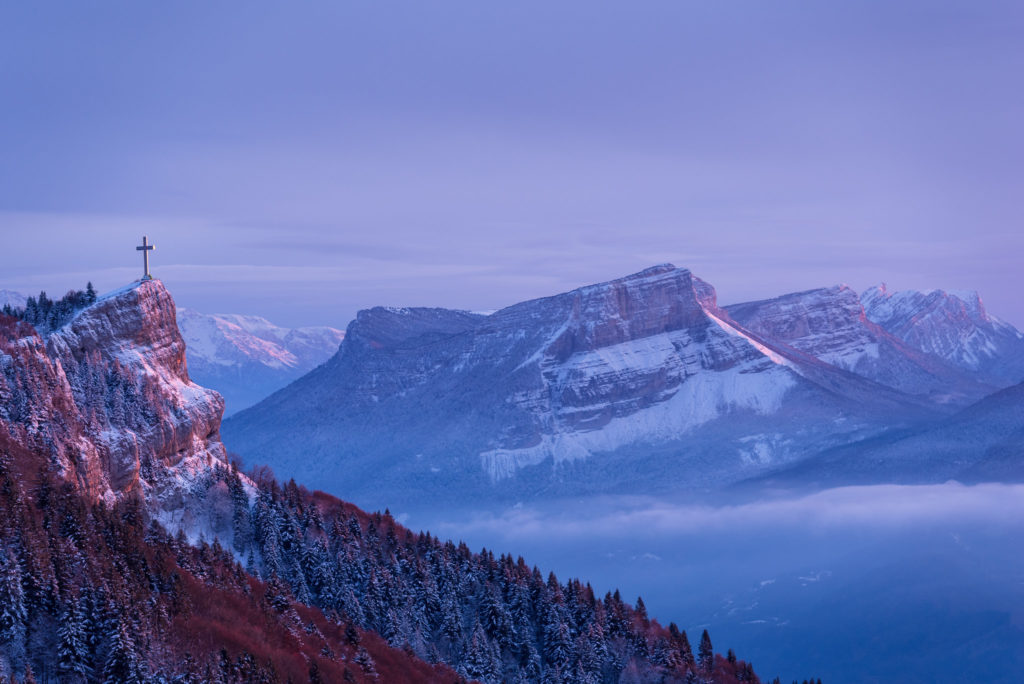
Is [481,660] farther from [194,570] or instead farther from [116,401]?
[116,401]

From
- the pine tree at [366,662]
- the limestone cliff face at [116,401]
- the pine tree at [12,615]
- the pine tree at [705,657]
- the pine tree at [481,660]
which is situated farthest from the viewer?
the pine tree at [705,657]

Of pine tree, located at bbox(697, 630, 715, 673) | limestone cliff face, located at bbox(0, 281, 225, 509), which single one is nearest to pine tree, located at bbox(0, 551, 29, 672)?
limestone cliff face, located at bbox(0, 281, 225, 509)

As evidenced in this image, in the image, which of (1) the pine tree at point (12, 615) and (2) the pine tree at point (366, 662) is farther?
(2) the pine tree at point (366, 662)

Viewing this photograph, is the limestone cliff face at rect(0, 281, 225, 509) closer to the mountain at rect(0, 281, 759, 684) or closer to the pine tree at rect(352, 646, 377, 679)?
the mountain at rect(0, 281, 759, 684)

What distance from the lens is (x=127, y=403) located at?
445 feet

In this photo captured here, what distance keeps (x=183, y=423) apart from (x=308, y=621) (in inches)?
1187

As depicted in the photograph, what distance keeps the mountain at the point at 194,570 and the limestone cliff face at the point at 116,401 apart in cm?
24

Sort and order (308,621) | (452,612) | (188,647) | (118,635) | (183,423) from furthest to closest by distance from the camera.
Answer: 1. (452,612)
2. (183,423)
3. (308,621)
4. (188,647)
5. (118,635)

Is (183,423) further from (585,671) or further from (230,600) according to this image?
(585,671)

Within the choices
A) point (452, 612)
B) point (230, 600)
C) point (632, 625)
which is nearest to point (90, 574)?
point (230, 600)

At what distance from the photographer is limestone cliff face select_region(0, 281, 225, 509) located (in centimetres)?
12062

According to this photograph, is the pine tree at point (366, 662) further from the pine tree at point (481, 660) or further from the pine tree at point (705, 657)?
the pine tree at point (705, 657)

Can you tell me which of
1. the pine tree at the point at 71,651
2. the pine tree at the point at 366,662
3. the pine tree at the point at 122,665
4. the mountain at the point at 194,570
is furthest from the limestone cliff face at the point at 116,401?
the pine tree at the point at 366,662

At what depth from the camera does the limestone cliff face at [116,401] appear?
121 metres
